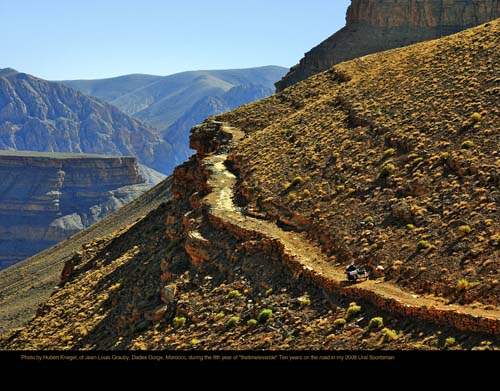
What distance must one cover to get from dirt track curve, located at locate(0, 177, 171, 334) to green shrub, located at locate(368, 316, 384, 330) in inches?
1668

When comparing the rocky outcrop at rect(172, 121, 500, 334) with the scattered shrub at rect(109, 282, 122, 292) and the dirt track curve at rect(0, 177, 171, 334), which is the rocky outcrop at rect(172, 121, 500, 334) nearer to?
the scattered shrub at rect(109, 282, 122, 292)

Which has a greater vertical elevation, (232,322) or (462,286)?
(462,286)

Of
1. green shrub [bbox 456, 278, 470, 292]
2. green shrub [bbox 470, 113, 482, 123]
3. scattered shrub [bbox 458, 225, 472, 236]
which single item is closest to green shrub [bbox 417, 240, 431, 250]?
scattered shrub [bbox 458, 225, 472, 236]

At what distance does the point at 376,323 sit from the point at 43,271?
83.6m

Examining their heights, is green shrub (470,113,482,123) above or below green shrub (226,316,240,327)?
above

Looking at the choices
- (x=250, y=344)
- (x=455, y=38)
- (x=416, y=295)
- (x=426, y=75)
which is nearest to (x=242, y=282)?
(x=250, y=344)

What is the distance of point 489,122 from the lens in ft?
110

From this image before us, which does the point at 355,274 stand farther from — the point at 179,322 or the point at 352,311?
the point at 179,322

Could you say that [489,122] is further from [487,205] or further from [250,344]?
[250,344]

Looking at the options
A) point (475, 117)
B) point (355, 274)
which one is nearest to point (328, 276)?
point (355, 274)

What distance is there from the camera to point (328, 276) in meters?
26.9

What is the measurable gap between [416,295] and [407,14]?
293ft

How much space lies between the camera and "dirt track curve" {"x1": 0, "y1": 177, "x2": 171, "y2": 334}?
254 ft

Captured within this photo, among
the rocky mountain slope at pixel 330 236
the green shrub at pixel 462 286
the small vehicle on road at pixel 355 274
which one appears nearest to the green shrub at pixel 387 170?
the rocky mountain slope at pixel 330 236
